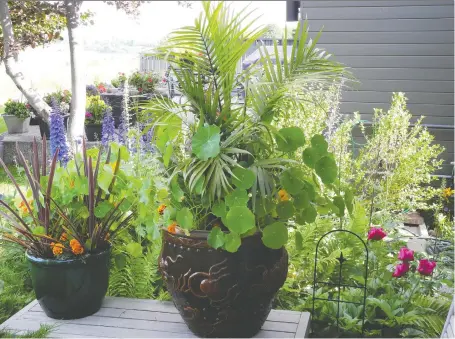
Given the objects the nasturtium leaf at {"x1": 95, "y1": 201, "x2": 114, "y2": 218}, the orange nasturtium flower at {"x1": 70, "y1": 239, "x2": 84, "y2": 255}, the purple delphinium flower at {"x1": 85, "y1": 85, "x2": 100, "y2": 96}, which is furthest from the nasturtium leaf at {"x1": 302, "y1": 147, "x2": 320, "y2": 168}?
the purple delphinium flower at {"x1": 85, "y1": 85, "x2": 100, "y2": 96}

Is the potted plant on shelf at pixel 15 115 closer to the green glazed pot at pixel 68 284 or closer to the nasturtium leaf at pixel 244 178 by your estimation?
the green glazed pot at pixel 68 284

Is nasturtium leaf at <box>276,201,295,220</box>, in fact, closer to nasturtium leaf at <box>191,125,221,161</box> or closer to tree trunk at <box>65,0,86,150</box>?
nasturtium leaf at <box>191,125,221,161</box>

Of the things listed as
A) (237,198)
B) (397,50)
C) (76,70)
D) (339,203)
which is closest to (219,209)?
(237,198)

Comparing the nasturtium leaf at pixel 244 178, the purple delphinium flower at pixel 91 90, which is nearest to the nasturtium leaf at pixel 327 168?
the nasturtium leaf at pixel 244 178

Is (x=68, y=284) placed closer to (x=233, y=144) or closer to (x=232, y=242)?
(x=232, y=242)

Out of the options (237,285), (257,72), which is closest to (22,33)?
(257,72)

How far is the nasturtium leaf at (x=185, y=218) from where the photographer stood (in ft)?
5.22

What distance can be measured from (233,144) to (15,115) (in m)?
4.25

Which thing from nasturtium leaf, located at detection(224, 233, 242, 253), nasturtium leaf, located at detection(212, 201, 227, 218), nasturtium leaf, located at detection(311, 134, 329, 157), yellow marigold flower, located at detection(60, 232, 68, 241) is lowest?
yellow marigold flower, located at detection(60, 232, 68, 241)

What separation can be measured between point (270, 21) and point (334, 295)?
3.67ft

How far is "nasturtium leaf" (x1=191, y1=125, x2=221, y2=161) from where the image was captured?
59.2 inches

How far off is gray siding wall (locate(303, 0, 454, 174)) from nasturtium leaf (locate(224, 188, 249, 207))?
128 inches

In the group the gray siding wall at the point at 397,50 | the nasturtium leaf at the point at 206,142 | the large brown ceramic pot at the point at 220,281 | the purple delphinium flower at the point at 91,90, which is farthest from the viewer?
the purple delphinium flower at the point at 91,90

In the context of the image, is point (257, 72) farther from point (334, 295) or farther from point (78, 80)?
point (78, 80)
